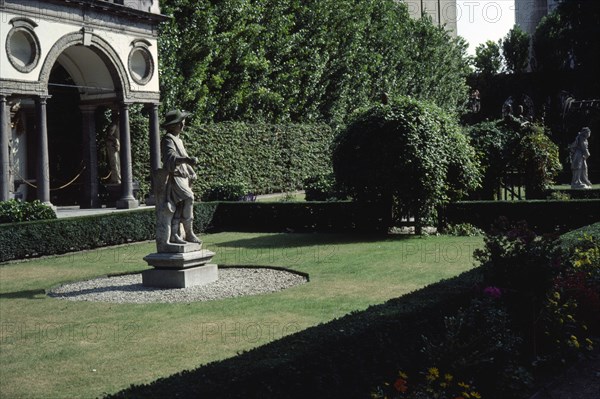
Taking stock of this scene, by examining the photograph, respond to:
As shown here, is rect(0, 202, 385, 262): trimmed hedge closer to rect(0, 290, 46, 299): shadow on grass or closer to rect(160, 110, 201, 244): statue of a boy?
rect(0, 290, 46, 299): shadow on grass

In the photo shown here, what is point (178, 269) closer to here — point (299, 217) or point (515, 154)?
point (299, 217)

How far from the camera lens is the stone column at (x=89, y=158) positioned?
81.9 feet

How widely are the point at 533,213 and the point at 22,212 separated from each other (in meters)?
12.7

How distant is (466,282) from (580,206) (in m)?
11.4

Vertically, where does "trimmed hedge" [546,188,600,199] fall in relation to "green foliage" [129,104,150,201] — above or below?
below

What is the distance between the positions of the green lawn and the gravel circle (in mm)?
390

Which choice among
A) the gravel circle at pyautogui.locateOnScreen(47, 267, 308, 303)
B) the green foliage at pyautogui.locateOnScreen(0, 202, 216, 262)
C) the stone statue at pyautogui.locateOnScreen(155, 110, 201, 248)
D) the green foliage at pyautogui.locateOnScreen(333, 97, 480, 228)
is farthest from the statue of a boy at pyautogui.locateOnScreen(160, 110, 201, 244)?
the green foliage at pyautogui.locateOnScreen(333, 97, 480, 228)

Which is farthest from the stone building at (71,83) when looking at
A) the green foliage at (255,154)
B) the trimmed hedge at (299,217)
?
the trimmed hedge at (299,217)

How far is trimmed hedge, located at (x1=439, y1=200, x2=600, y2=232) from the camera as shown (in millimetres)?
18172

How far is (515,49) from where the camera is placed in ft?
217

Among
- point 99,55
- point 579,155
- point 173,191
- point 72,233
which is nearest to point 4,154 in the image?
point 72,233

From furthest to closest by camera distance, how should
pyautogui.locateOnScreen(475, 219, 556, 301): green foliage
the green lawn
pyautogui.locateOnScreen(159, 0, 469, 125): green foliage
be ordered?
pyautogui.locateOnScreen(159, 0, 469, 125): green foliage
pyautogui.locateOnScreen(475, 219, 556, 301): green foliage
the green lawn

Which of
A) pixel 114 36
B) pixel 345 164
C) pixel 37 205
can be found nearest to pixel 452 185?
pixel 345 164

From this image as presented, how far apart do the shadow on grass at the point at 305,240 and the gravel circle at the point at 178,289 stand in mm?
4238
